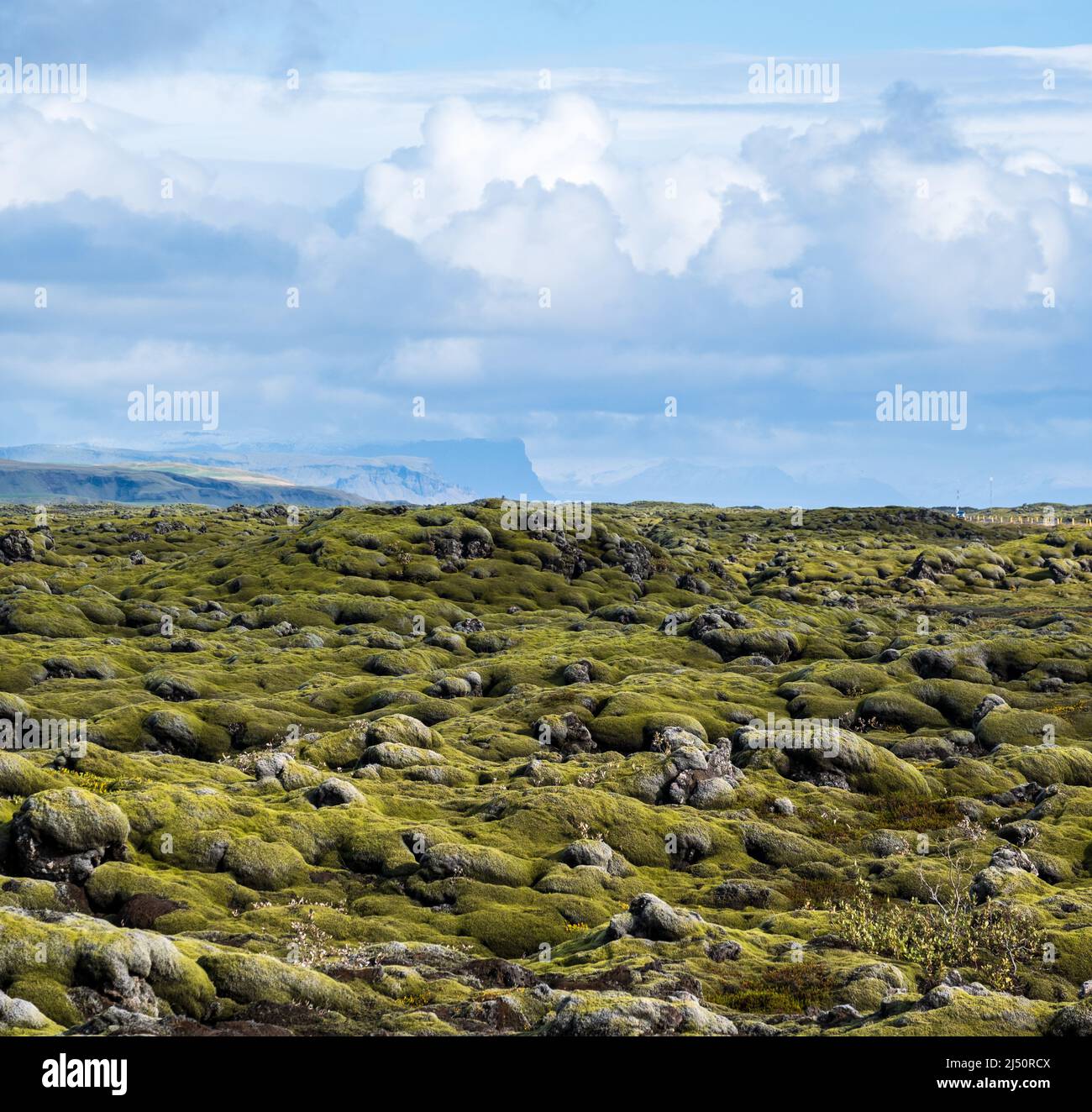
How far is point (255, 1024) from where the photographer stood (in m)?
30.8

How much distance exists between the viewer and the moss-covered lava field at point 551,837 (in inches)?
1275

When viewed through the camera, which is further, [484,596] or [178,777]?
[484,596]

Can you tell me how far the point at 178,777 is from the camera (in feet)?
198

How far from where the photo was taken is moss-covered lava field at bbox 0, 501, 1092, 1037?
106ft

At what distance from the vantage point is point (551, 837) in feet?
186

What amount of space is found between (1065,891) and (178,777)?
43.0 metres

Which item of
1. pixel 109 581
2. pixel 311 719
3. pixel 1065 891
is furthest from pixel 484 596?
pixel 1065 891

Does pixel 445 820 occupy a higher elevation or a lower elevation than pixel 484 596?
lower
